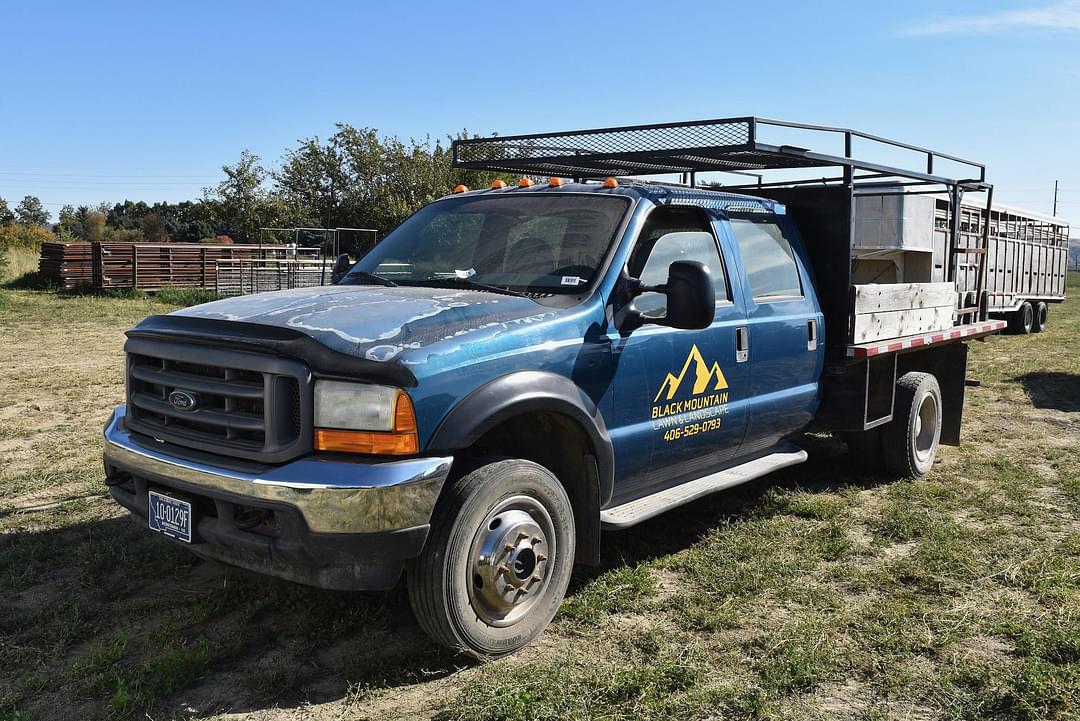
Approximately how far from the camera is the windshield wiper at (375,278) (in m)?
4.59

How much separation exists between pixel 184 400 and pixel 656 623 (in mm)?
2251

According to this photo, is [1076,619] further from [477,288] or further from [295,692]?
[295,692]

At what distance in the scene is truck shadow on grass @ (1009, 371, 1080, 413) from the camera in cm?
997

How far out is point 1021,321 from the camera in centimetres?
1981

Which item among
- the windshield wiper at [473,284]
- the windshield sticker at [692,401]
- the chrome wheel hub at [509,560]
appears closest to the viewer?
the chrome wheel hub at [509,560]

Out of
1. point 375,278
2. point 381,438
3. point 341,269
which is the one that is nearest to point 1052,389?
point 341,269

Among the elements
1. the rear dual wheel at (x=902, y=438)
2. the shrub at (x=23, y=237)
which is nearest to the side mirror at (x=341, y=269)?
the rear dual wheel at (x=902, y=438)

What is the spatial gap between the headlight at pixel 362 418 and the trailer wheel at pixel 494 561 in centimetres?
34

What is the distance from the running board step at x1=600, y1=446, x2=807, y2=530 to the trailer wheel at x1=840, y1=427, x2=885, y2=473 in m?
1.30

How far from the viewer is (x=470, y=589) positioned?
3.57 m

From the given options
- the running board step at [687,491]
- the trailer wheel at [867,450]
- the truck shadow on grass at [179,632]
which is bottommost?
the truck shadow on grass at [179,632]

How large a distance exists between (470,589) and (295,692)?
76cm

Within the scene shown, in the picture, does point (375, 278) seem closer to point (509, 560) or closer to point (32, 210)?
point (509, 560)

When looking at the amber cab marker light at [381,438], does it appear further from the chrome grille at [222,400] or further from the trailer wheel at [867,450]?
the trailer wheel at [867,450]
